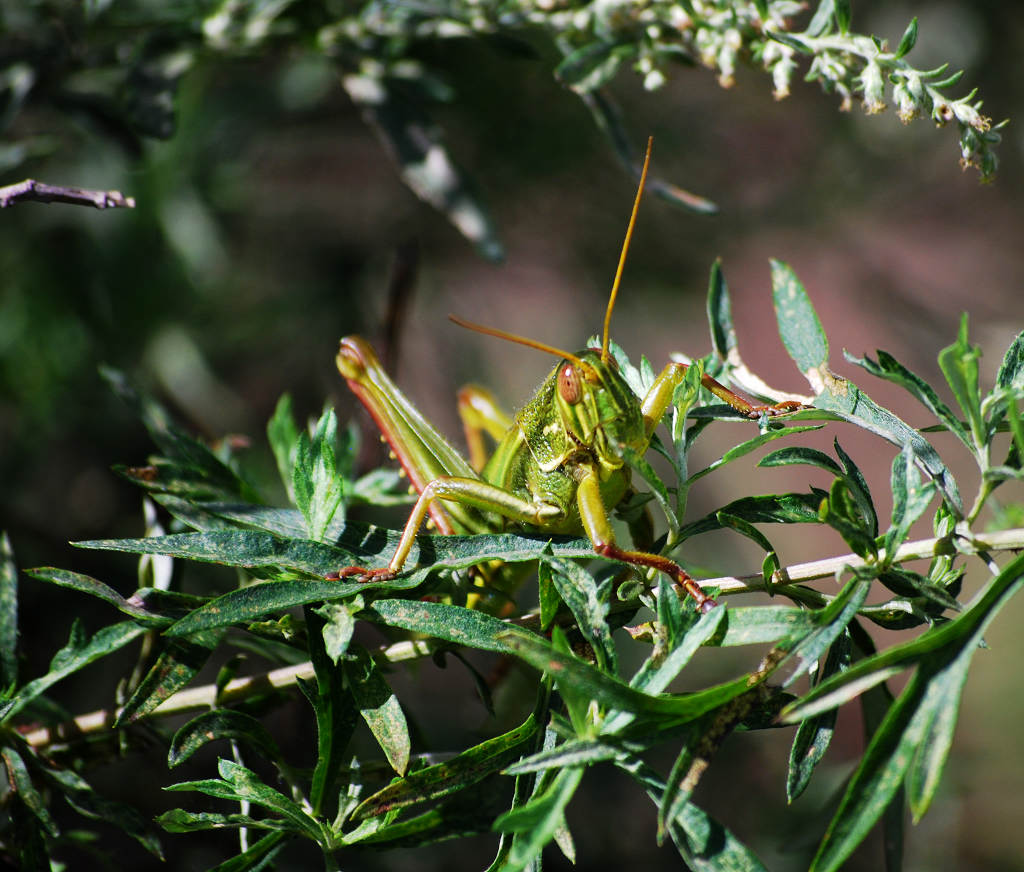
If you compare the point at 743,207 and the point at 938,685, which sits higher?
the point at 938,685

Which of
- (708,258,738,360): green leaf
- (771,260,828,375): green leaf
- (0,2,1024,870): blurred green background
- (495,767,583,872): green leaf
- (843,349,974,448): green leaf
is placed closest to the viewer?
(495,767,583,872): green leaf

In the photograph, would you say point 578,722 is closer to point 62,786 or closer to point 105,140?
point 62,786

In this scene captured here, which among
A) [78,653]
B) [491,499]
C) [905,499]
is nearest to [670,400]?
[491,499]

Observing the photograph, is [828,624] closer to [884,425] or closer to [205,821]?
[884,425]

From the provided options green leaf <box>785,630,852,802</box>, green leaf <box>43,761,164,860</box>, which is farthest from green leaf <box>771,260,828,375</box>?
green leaf <box>43,761,164,860</box>

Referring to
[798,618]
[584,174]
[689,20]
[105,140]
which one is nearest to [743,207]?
[584,174]

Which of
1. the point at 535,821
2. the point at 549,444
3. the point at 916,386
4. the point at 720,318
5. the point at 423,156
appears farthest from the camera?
the point at 423,156

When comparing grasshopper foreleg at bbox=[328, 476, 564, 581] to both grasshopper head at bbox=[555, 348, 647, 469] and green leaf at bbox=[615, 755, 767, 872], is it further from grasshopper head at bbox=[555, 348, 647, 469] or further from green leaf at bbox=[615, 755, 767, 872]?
green leaf at bbox=[615, 755, 767, 872]
